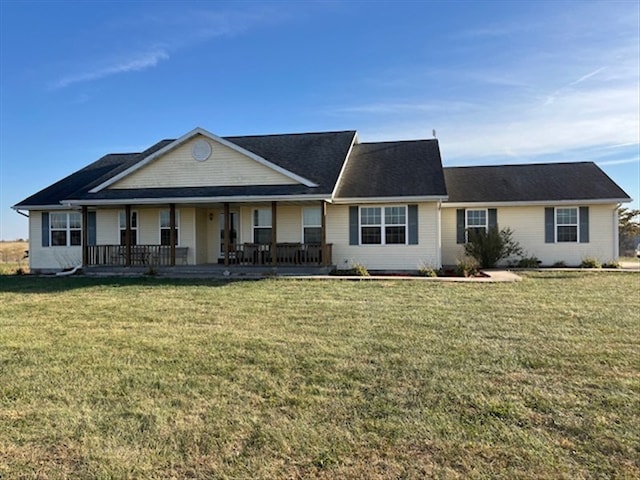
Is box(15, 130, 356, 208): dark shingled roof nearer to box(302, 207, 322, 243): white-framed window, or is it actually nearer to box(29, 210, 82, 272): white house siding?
box(29, 210, 82, 272): white house siding

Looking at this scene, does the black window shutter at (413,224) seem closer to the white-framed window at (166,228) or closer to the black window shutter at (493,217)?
the black window shutter at (493,217)

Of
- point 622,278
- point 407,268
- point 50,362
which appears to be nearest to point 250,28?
point 407,268

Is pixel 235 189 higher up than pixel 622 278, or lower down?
higher up

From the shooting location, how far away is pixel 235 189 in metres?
16.2

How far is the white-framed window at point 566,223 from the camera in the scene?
59.5 feet

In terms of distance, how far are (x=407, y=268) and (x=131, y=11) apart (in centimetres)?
1164

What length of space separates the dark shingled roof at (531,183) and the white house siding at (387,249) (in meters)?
2.85

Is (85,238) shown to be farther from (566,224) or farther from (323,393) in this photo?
(566,224)

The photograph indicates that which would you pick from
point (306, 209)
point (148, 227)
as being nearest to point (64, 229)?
point (148, 227)

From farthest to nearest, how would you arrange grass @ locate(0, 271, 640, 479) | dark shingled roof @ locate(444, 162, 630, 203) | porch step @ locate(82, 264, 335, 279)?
1. dark shingled roof @ locate(444, 162, 630, 203)
2. porch step @ locate(82, 264, 335, 279)
3. grass @ locate(0, 271, 640, 479)

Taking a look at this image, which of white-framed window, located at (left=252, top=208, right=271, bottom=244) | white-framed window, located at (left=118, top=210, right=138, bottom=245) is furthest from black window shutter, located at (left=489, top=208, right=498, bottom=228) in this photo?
white-framed window, located at (left=118, top=210, right=138, bottom=245)

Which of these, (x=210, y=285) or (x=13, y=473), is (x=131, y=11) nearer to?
(x=210, y=285)

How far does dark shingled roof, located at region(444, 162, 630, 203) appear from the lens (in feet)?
59.5

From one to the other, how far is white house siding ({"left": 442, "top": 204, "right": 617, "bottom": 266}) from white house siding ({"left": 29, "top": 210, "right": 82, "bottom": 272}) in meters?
15.0
